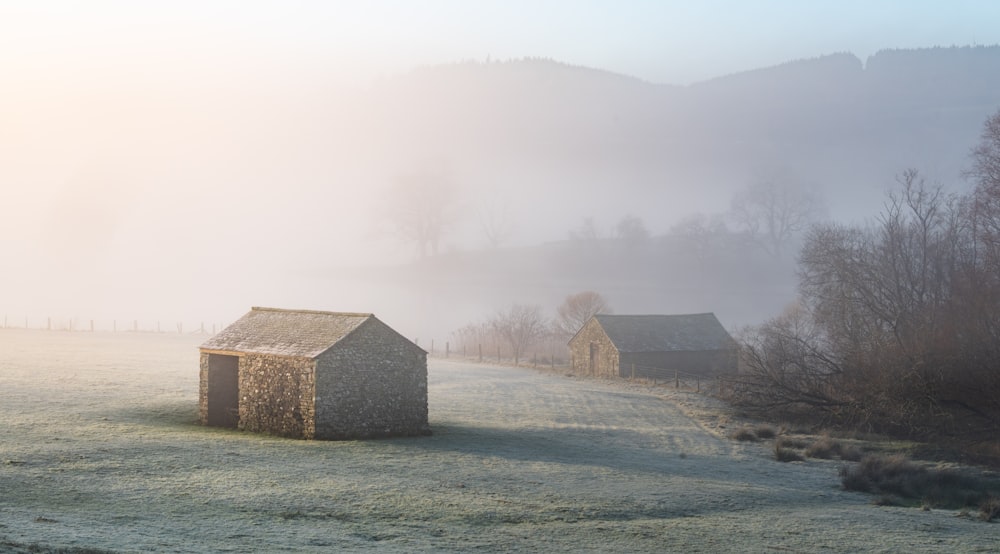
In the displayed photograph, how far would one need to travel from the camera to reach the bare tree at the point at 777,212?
129 m

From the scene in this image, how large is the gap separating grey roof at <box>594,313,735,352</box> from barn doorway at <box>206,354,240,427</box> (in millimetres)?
29174

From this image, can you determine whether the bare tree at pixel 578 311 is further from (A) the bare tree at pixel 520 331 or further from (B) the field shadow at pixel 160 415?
(B) the field shadow at pixel 160 415

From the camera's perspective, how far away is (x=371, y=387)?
29.5m

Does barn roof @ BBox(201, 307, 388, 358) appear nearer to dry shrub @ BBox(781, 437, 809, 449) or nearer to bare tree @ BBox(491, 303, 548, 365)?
dry shrub @ BBox(781, 437, 809, 449)

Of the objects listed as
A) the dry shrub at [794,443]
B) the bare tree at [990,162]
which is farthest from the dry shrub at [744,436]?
the bare tree at [990,162]

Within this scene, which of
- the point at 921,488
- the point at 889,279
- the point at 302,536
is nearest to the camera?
the point at 302,536

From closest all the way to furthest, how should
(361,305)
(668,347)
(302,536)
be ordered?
(302,536) → (668,347) → (361,305)

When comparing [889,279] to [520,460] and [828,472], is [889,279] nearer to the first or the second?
[828,472]

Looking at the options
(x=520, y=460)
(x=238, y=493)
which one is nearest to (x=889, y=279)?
(x=520, y=460)

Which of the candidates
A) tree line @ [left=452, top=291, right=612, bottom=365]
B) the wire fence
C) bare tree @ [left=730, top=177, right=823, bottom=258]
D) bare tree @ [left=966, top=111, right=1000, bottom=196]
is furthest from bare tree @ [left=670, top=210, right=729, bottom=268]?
bare tree @ [left=966, top=111, right=1000, bottom=196]

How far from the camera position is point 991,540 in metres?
19.1

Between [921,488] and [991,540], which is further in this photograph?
[921,488]

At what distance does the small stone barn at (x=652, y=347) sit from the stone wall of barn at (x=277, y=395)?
97.0 ft

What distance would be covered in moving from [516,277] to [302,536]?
109266 mm
